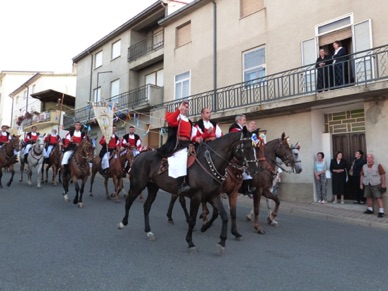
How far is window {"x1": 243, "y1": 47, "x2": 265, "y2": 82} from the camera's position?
1459 centimetres

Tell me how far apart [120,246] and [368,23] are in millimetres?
11094

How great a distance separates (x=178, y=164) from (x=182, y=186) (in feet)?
1.34

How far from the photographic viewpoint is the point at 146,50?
23.0m

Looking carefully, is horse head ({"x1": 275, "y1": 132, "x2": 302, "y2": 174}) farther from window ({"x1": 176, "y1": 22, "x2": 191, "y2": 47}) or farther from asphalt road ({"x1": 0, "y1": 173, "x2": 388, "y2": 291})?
window ({"x1": 176, "y1": 22, "x2": 191, "y2": 47})

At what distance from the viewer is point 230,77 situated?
15.8 meters

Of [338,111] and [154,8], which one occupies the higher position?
[154,8]

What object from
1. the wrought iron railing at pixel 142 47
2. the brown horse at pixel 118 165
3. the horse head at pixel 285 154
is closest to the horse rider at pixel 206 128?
the horse head at pixel 285 154

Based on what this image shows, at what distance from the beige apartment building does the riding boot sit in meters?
7.32

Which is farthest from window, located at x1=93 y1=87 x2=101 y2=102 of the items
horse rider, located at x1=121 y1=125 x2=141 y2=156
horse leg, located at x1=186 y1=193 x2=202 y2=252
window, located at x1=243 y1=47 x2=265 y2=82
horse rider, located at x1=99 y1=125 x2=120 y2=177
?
horse leg, located at x1=186 y1=193 x2=202 y2=252

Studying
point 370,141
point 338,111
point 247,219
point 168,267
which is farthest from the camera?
point 338,111

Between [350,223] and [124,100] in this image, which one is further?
[124,100]

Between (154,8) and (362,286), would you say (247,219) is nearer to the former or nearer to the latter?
(362,286)

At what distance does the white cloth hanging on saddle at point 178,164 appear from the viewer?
5.75m

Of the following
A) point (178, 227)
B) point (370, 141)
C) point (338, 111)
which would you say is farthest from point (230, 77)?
point (178, 227)
